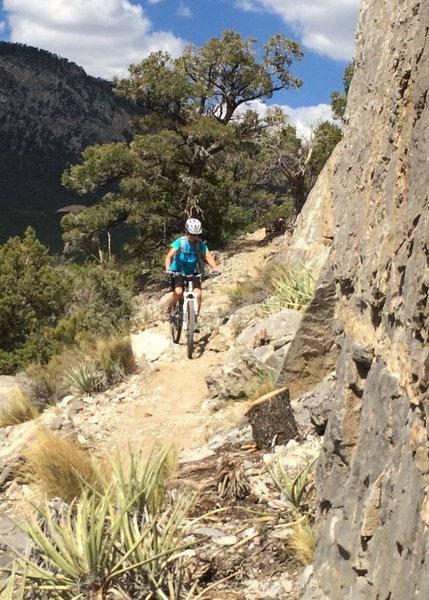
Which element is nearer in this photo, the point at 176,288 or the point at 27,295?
the point at 176,288

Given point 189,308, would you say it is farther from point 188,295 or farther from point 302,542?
point 302,542

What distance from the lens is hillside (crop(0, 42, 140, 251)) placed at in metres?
77.4

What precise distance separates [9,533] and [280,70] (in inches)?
905

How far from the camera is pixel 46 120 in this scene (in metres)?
87.2

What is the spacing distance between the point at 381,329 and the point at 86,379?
7.84 metres

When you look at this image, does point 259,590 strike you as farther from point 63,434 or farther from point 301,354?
point 63,434

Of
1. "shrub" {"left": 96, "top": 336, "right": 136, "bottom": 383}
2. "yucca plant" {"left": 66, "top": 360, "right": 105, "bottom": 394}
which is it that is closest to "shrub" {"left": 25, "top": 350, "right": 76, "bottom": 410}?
"yucca plant" {"left": 66, "top": 360, "right": 105, "bottom": 394}

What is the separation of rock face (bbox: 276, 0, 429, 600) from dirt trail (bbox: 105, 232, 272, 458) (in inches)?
168

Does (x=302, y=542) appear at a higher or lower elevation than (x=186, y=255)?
lower

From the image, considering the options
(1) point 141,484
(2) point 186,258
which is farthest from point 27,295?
(1) point 141,484

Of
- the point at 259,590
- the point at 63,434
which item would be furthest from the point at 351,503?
the point at 63,434

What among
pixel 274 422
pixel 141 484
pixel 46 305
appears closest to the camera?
pixel 141 484

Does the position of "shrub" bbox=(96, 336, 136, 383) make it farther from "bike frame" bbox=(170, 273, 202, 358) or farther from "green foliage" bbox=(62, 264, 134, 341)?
"green foliage" bbox=(62, 264, 134, 341)

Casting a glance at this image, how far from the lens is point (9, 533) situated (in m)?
5.27
